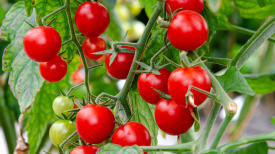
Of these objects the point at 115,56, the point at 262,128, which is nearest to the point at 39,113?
the point at 115,56

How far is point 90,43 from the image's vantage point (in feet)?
2.05

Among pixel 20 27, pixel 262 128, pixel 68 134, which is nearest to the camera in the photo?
pixel 68 134

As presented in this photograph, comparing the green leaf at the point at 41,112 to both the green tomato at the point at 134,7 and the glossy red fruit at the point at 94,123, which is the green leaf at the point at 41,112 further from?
the green tomato at the point at 134,7

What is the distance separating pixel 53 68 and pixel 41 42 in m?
0.08

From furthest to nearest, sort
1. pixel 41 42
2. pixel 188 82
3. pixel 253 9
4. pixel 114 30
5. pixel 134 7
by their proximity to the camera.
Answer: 1. pixel 134 7
2. pixel 114 30
3. pixel 253 9
4. pixel 41 42
5. pixel 188 82

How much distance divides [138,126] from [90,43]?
0.61ft

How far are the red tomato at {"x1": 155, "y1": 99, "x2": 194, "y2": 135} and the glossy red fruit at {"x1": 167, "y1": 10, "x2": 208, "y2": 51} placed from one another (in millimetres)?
79

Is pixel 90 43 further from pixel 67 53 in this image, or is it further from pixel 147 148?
pixel 147 148

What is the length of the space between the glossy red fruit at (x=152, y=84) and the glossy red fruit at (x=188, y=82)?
2.7 inches

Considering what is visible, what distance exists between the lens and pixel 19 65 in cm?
66

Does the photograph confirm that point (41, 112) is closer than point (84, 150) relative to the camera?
No

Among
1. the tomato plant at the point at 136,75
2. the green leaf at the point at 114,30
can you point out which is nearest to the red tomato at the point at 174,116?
the tomato plant at the point at 136,75

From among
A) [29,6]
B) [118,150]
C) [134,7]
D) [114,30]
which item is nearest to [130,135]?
[118,150]

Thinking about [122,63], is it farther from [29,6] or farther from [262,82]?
[262,82]
